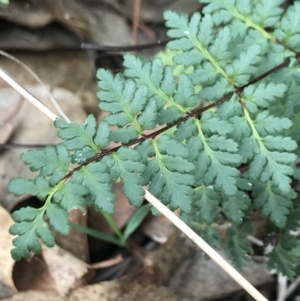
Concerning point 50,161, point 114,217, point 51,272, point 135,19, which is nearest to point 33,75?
point 135,19

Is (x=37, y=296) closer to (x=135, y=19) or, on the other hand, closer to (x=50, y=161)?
(x=50, y=161)

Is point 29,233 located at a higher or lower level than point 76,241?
higher

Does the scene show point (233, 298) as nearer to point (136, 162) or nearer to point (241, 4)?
point (136, 162)

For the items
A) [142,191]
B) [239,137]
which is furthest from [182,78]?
[142,191]

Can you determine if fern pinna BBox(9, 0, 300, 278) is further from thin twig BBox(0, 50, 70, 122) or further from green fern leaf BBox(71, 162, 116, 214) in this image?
thin twig BBox(0, 50, 70, 122)

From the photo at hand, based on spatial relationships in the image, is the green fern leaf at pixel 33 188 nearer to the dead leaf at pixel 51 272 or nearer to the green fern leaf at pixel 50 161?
the green fern leaf at pixel 50 161

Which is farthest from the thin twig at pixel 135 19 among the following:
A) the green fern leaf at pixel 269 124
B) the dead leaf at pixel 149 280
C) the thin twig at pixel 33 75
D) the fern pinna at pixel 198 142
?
the green fern leaf at pixel 269 124
